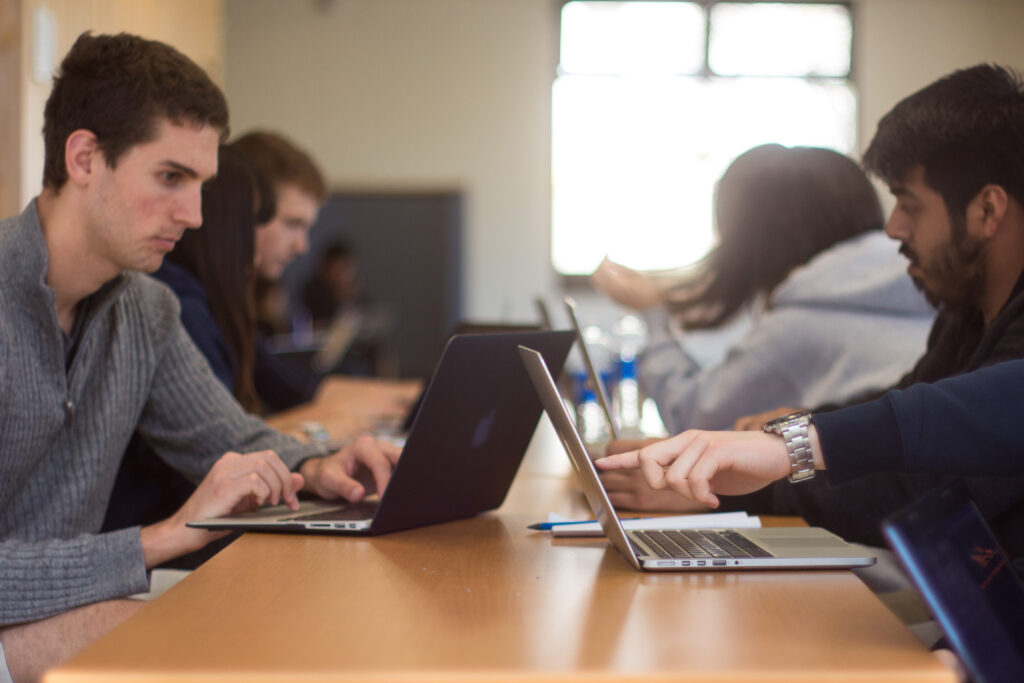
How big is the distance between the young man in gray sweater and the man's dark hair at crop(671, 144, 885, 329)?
4.09 ft

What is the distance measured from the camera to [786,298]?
7.21 feet

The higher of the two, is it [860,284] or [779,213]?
[779,213]

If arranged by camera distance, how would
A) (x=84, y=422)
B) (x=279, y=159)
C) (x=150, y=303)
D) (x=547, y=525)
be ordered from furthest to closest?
(x=279, y=159) < (x=150, y=303) < (x=84, y=422) < (x=547, y=525)

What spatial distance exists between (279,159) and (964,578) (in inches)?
89.6

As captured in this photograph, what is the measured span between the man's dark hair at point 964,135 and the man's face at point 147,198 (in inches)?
38.6

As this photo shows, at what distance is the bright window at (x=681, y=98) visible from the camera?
7195mm

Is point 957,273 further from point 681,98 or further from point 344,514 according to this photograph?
point 681,98

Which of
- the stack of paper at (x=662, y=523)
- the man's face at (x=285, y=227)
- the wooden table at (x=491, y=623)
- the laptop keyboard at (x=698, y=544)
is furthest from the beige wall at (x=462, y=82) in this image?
the wooden table at (x=491, y=623)

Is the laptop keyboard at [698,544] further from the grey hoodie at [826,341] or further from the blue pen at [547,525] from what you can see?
the grey hoodie at [826,341]

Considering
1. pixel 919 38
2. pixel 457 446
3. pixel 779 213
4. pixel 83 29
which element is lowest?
pixel 457 446

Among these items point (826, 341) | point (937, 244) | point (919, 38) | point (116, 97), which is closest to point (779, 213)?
point (826, 341)

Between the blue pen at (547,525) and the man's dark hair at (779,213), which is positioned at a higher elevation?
the man's dark hair at (779,213)

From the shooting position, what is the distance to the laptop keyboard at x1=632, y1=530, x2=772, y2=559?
1001 millimetres

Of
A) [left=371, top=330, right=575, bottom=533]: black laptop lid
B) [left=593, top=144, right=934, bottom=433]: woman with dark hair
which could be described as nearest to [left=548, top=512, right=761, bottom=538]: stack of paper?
[left=371, top=330, right=575, bottom=533]: black laptop lid
